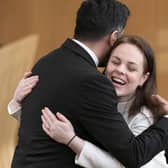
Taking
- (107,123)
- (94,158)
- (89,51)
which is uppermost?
(89,51)

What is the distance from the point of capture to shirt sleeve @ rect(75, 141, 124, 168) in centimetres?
144

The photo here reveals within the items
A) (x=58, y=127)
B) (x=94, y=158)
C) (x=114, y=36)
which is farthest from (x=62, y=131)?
(x=114, y=36)

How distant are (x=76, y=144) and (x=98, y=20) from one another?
40 cm

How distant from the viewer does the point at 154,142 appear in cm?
145

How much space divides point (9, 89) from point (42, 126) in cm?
126

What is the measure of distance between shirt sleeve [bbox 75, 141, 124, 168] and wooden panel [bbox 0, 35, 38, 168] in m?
1.29

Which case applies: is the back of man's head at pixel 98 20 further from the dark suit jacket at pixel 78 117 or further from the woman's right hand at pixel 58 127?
the woman's right hand at pixel 58 127

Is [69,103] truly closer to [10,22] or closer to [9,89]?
[9,89]

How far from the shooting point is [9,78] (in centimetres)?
269

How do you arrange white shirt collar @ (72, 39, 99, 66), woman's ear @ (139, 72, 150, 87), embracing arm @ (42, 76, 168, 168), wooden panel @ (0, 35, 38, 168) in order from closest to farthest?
embracing arm @ (42, 76, 168, 168)
white shirt collar @ (72, 39, 99, 66)
woman's ear @ (139, 72, 150, 87)
wooden panel @ (0, 35, 38, 168)

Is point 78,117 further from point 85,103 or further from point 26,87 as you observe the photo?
point 26,87

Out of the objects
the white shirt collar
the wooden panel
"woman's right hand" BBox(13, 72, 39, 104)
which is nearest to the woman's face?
the white shirt collar

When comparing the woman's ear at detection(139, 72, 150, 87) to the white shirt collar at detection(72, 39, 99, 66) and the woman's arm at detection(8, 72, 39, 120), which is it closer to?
the white shirt collar at detection(72, 39, 99, 66)

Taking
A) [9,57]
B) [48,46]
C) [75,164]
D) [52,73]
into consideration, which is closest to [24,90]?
[52,73]
